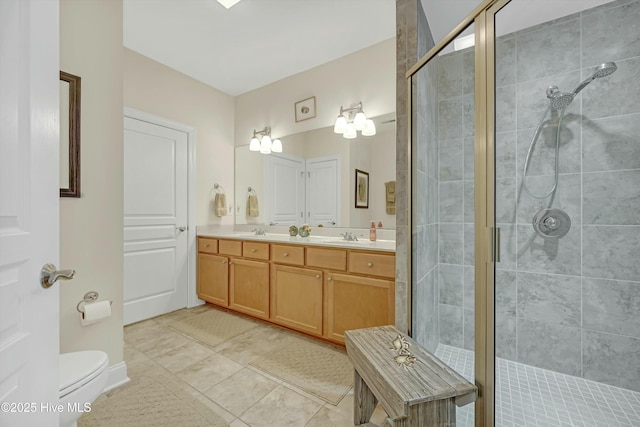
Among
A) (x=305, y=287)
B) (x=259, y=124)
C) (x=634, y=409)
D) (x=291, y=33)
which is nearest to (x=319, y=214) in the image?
(x=305, y=287)

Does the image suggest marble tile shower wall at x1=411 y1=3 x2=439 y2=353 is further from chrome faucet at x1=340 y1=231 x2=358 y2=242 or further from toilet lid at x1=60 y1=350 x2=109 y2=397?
toilet lid at x1=60 y1=350 x2=109 y2=397

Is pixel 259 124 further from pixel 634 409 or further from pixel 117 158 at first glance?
pixel 634 409

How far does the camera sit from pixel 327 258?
7.17 feet

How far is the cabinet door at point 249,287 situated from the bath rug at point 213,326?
0.38 feet

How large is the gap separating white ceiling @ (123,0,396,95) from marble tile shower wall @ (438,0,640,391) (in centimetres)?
109

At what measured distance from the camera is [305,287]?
2301mm

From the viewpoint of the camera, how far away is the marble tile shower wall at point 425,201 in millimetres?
1571

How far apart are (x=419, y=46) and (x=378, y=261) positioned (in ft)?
4.42

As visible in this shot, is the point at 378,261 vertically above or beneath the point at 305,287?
above

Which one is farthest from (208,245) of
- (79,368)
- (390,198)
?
(390,198)

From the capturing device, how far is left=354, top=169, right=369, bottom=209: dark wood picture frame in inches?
100

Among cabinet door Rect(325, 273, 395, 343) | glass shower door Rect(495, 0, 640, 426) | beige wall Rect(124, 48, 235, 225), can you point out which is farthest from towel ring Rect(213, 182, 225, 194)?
glass shower door Rect(495, 0, 640, 426)

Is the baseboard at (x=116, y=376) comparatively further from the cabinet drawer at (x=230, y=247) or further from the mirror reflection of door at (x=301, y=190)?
the mirror reflection of door at (x=301, y=190)

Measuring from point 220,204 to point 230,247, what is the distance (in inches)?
28.1
